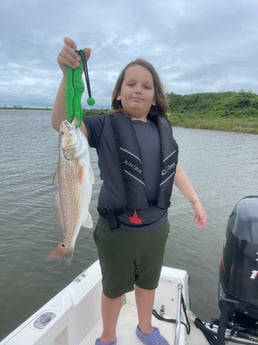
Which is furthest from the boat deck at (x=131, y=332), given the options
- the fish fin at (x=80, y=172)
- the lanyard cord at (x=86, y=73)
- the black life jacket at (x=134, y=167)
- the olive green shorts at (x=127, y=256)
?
the lanyard cord at (x=86, y=73)

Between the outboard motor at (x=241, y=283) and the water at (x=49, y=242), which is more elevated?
the outboard motor at (x=241, y=283)

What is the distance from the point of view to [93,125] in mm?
2223

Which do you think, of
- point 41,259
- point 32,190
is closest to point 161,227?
point 41,259

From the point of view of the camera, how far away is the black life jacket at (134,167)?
7.29 ft

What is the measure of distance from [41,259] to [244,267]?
13.2ft

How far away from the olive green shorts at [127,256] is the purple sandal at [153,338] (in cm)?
52

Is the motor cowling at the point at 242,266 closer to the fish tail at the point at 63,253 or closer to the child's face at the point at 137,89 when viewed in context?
the child's face at the point at 137,89

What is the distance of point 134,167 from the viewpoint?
2.24 metres

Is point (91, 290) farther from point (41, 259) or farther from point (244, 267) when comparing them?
point (41, 259)

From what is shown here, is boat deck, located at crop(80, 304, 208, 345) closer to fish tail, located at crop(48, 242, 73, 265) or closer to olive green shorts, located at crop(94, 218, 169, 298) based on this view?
olive green shorts, located at crop(94, 218, 169, 298)

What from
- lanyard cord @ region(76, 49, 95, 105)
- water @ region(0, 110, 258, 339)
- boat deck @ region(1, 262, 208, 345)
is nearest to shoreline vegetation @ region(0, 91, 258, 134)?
water @ region(0, 110, 258, 339)

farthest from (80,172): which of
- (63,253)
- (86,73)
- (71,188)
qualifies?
(86,73)

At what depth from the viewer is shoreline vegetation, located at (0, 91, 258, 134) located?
3894 cm

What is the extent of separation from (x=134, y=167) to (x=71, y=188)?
53cm
